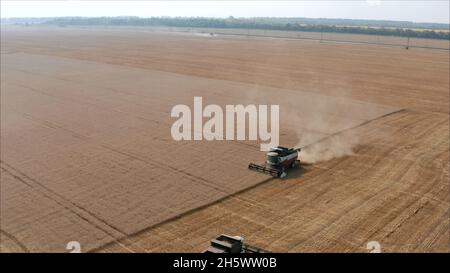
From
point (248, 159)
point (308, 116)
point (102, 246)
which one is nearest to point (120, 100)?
point (308, 116)

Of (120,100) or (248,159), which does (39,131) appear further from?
(248,159)

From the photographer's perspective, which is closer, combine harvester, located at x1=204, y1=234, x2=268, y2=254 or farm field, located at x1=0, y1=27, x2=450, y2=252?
combine harvester, located at x1=204, y1=234, x2=268, y2=254

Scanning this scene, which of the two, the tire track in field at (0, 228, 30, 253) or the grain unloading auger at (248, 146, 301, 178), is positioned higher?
the grain unloading auger at (248, 146, 301, 178)

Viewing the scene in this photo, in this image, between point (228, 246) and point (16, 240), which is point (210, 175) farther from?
point (16, 240)

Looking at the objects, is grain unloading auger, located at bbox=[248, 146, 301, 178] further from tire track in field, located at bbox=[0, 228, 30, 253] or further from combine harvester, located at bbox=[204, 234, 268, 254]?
tire track in field, located at bbox=[0, 228, 30, 253]

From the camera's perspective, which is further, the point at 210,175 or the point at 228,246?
the point at 210,175

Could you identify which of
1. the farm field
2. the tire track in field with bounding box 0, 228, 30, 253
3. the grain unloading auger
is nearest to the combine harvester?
the farm field

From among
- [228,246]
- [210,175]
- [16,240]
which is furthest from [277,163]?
[16,240]
